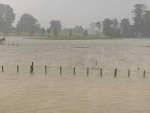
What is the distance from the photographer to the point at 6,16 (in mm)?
174250

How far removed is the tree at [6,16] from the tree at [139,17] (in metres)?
126

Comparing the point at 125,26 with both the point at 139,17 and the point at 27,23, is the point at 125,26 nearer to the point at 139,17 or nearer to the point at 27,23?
the point at 139,17

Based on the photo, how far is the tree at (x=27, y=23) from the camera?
578 feet

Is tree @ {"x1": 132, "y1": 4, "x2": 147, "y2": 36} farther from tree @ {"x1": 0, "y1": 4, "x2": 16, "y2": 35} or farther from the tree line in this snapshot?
tree @ {"x1": 0, "y1": 4, "x2": 16, "y2": 35}

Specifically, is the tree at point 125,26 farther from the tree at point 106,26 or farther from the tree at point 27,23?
the tree at point 27,23

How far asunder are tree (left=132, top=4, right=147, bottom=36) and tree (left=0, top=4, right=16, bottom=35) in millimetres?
125767

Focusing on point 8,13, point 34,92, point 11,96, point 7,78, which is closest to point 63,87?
point 34,92

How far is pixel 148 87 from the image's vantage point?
534 inches

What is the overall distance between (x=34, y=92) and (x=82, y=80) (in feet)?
16.7

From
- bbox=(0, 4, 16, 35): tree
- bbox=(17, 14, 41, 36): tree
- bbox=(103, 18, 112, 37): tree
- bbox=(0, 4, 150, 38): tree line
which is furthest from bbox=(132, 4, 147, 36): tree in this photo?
bbox=(0, 4, 16, 35): tree

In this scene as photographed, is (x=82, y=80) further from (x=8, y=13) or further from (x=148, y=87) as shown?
(x=8, y=13)

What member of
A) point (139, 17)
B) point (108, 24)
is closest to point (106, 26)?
point (108, 24)

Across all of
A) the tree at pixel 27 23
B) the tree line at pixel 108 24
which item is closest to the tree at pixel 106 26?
the tree line at pixel 108 24

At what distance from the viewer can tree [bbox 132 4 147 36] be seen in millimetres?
161250
